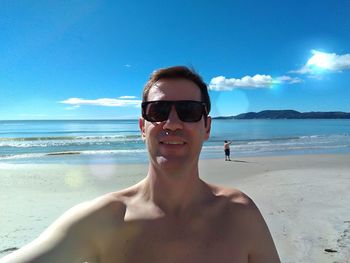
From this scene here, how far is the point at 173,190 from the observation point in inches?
79.7

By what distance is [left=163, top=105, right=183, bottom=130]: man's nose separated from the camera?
76.4 inches

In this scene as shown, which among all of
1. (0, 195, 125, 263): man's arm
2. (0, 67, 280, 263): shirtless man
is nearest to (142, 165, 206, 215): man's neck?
(0, 67, 280, 263): shirtless man

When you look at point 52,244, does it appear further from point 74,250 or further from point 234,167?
point 234,167

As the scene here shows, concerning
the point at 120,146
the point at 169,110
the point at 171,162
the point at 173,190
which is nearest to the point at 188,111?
the point at 169,110

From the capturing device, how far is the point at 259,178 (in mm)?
13188

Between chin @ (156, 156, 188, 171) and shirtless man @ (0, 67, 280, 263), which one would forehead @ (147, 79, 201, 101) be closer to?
shirtless man @ (0, 67, 280, 263)

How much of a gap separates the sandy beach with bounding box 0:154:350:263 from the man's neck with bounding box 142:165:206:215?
3690 millimetres

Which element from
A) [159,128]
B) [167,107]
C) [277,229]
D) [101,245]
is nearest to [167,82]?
[167,107]

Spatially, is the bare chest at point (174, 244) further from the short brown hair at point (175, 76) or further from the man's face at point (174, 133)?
the short brown hair at point (175, 76)

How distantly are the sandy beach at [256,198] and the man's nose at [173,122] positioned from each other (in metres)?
4.03

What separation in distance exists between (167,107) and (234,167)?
15.0 meters

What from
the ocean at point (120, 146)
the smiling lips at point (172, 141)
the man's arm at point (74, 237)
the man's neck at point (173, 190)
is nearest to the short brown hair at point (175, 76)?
the smiling lips at point (172, 141)

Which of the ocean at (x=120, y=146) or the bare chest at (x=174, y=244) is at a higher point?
the bare chest at (x=174, y=244)

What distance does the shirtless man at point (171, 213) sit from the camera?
188 cm
